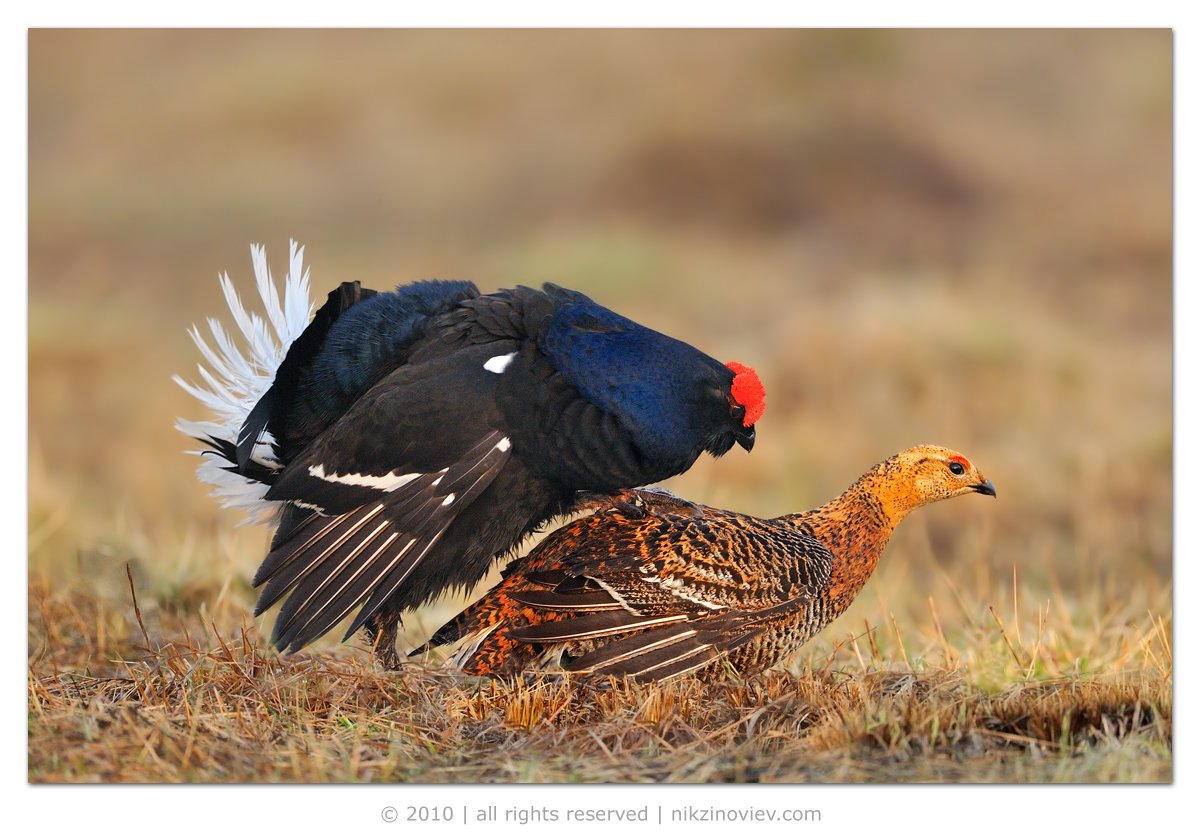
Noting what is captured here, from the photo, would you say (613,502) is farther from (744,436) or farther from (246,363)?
(246,363)

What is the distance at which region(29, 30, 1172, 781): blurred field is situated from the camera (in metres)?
4.35

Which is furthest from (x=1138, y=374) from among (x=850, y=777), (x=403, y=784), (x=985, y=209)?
(x=403, y=784)

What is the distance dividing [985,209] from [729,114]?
306cm

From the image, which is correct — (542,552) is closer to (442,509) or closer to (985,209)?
(442,509)

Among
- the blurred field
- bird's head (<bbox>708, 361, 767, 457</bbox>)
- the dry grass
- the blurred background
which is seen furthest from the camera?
the blurred background

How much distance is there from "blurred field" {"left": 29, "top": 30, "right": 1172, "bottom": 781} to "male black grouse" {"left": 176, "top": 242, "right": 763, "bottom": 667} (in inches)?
16.8

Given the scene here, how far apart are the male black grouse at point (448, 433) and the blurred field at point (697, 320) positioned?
426 mm

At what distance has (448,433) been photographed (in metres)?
4.87

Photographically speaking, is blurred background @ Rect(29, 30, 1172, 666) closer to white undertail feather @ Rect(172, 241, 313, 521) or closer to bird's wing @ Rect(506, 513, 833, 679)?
white undertail feather @ Rect(172, 241, 313, 521)

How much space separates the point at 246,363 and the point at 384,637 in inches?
57.2

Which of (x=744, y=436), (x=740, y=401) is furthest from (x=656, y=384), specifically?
(x=744, y=436)

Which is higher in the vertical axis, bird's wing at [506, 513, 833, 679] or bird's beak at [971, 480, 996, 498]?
bird's beak at [971, 480, 996, 498]

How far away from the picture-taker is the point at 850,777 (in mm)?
4086

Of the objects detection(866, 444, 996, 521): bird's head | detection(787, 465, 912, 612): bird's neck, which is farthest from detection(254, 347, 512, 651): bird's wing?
detection(866, 444, 996, 521): bird's head
